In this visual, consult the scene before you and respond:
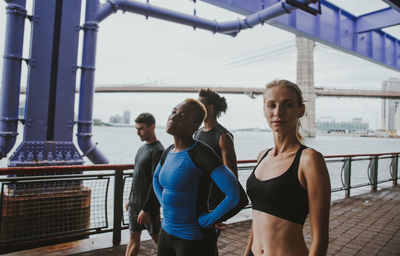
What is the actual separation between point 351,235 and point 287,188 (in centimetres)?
366

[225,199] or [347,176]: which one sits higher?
[225,199]

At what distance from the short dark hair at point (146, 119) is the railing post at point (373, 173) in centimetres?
743

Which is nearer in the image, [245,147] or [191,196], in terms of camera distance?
[191,196]

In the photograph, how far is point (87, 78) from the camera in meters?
5.02

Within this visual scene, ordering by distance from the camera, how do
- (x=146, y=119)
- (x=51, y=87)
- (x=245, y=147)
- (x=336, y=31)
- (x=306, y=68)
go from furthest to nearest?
(x=245, y=147)
(x=306, y=68)
(x=336, y=31)
(x=51, y=87)
(x=146, y=119)

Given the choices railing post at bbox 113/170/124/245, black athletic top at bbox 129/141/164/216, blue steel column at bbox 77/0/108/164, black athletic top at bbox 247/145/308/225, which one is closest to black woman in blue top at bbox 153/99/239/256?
black athletic top at bbox 247/145/308/225

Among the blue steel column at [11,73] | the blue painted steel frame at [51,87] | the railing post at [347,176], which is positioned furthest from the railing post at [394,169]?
the blue steel column at [11,73]

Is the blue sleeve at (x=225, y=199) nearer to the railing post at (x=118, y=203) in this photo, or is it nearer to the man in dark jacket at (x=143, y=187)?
the man in dark jacket at (x=143, y=187)

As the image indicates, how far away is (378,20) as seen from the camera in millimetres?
7508

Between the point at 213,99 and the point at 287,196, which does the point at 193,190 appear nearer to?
the point at 287,196

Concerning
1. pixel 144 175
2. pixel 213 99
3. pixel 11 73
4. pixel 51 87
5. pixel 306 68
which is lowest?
pixel 144 175

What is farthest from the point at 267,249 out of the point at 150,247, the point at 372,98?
the point at 372,98

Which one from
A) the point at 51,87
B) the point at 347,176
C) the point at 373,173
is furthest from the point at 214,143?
the point at 373,173

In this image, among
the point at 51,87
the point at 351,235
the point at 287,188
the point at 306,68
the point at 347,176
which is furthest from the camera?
the point at 306,68
